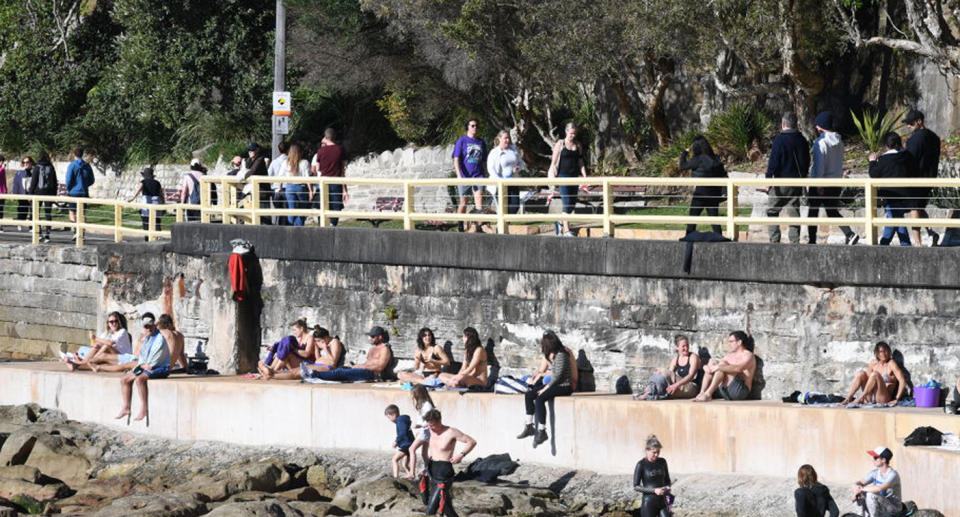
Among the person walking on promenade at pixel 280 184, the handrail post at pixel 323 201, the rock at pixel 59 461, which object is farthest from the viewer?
the person walking on promenade at pixel 280 184

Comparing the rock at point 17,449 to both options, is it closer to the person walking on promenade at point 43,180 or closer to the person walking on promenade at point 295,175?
the person walking on promenade at point 295,175

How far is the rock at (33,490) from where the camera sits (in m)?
17.1

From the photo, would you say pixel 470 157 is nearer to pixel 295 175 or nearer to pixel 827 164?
pixel 295 175

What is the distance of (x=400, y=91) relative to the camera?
30.6 meters

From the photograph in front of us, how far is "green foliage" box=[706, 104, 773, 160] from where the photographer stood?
2522 cm

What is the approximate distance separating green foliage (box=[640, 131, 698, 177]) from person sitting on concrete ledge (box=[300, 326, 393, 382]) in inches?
327

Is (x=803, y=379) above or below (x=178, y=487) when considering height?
above

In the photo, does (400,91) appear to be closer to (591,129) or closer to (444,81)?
(444,81)

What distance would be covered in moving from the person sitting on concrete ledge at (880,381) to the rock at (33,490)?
8005mm

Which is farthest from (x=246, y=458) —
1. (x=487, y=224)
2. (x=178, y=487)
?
(x=487, y=224)

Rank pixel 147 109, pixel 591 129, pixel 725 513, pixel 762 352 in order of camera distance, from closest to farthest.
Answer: pixel 725 513
pixel 762 352
pixel 591 129
pixel 147 109

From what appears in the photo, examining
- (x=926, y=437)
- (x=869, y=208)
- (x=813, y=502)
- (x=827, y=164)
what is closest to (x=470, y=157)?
(x=827, y=164)

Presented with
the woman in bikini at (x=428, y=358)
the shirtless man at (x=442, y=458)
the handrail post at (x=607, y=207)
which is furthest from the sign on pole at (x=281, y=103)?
the shirtless man at (x=442, y=458)

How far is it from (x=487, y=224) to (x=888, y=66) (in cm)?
813
